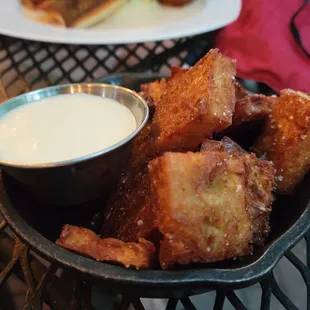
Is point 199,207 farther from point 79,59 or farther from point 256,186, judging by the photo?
point 79,59

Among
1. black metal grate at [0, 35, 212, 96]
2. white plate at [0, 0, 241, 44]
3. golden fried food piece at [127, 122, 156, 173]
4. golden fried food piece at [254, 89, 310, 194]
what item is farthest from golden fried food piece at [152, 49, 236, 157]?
black metal grate at [0, 35, 212, 96]

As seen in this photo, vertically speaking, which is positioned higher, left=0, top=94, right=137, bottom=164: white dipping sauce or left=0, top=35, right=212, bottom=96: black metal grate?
left=0, top=94, right=137, bottom=164: white dipping sauce

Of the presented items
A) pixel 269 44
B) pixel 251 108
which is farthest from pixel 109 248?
pixel 269 44

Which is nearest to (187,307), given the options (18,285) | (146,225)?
(146,225)

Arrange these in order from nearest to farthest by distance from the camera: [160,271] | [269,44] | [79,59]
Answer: [160,271] < [269,44] < [79,59]

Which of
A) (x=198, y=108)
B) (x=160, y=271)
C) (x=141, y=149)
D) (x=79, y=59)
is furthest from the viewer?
(x=79, y=59)

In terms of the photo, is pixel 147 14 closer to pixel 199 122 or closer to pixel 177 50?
pixel 177 50

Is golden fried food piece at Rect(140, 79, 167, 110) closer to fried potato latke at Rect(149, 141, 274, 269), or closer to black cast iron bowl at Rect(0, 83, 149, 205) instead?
black cast iron bowl at Rect(0, 83, 149, 205)
